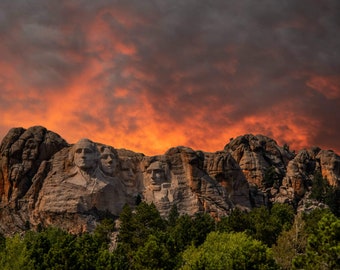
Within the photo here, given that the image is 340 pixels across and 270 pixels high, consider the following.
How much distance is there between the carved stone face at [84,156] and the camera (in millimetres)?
97000

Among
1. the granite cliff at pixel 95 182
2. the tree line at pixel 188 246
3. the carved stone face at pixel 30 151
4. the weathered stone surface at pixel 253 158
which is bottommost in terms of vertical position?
the tree line at pixel 188 246

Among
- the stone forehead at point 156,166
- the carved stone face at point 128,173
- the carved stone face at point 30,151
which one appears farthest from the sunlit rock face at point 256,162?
the carved stone face at point 30,151

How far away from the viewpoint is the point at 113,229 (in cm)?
8938

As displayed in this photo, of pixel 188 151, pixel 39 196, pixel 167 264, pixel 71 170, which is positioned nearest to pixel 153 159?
pixel 188 151

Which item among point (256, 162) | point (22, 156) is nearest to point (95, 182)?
point (22, 156)

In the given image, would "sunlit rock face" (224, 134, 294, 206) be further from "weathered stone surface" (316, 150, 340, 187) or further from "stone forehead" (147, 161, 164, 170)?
"stone forehead" (147, 161, 164, 170)

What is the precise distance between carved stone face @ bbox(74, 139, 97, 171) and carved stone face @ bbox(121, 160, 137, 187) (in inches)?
393

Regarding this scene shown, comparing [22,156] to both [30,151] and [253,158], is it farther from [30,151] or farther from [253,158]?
[253,158]

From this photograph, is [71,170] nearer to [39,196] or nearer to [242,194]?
[39,196]

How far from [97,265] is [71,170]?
152 feet

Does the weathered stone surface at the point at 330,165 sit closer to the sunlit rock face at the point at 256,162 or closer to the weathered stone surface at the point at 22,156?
the sunlit rock face at the point at 256,162

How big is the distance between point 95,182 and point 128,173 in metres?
12.3

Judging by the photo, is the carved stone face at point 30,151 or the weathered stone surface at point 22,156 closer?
the weathered stone surface at point 22,156

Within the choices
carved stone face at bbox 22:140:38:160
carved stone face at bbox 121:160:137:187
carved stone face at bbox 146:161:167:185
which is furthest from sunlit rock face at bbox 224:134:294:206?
carved stone face at bbox 22:140:38:160
